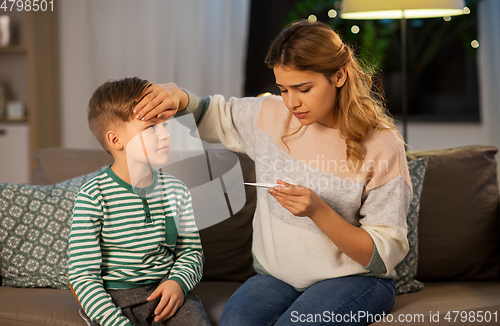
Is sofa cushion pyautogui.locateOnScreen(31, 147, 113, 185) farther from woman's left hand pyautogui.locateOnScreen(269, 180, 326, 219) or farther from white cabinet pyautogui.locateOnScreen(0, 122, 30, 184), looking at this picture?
white cabinet pyautogui.locateOnScreen(0, 122, 30, 184)

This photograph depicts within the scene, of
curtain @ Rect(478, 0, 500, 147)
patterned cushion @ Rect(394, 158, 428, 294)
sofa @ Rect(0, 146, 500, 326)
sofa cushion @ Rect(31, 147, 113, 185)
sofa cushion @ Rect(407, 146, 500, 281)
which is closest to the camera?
sofa @ Rect(0, 146, 500, 326)

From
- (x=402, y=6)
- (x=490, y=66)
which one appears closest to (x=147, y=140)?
(x=402, y=6)

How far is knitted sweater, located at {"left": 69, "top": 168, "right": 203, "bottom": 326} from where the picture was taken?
103 cm

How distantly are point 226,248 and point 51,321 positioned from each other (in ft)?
1.77

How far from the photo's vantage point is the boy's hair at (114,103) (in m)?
1.04

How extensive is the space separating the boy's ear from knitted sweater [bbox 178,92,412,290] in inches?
6.4

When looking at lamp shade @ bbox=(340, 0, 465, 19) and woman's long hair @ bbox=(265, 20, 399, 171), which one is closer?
woman's long hair @ bbox=(265, 20, 399, 171)

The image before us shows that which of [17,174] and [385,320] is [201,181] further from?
[17,174]

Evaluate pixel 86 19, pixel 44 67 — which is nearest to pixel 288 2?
pixel 86 19

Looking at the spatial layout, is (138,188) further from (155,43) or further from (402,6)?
(155,43)

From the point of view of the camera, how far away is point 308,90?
1039 mm

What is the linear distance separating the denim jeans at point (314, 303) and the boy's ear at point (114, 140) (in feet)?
1.48

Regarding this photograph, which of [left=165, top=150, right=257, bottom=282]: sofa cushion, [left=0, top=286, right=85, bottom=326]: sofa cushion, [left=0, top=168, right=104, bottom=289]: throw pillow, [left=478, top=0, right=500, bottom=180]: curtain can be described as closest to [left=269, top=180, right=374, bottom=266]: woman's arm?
[left=165, top=150, right=257, bottom=282]: sofa cushion

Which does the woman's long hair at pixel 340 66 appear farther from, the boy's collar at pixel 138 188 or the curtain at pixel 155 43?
the curtain at pixel 155 43
